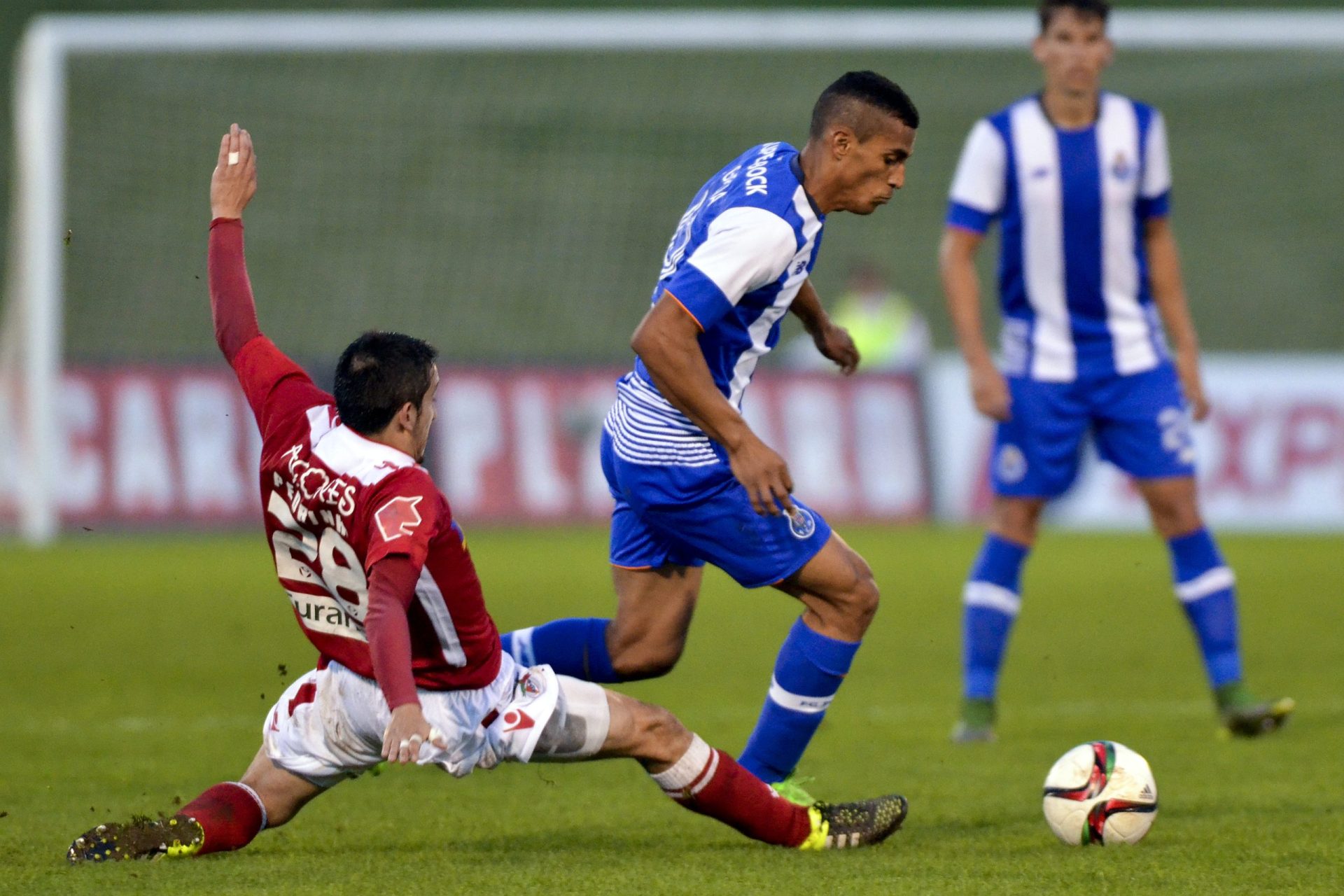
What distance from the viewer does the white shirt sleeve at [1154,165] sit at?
6211 mm

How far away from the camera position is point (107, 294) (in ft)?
49.4

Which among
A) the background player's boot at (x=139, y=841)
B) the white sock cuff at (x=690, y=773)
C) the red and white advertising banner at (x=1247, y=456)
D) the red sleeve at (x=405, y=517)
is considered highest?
the red sleeve at (x=405, y=517)

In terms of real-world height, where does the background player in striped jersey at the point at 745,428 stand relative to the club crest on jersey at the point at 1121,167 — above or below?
below

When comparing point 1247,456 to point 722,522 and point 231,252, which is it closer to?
point 722,522

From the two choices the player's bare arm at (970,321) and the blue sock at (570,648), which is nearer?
the blue sock at (570,648)

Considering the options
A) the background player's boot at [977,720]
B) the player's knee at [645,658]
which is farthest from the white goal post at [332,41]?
the player's knee at [645,658]

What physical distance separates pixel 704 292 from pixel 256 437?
9.31 metres

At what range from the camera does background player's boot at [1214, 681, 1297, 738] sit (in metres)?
5.90

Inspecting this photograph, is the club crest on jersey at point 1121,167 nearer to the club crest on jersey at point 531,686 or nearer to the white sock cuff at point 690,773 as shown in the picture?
the white sock cuff at point 690,773

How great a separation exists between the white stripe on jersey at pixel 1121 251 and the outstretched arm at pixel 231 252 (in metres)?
3.00

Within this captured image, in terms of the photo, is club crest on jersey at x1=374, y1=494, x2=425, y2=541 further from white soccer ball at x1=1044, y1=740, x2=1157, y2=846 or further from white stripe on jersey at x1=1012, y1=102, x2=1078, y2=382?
white stripe on jersey at x1=1012, y1=102, x2=1078, y2=382

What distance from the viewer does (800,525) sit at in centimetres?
435

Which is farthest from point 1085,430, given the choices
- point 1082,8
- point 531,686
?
point 531,686

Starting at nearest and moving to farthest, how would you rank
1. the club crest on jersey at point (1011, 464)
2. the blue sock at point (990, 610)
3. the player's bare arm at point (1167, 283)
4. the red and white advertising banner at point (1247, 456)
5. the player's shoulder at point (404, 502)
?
the player's shoulder at point (404, 502), the blue sock at point (990, 610), the club crest on jersey at point (1011, 464), the player's bare arm at point (1167, 283), the red and white advertising banner at point (1247, 456)
